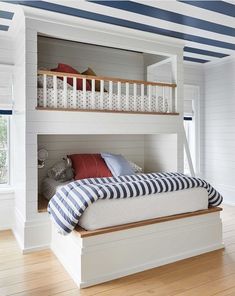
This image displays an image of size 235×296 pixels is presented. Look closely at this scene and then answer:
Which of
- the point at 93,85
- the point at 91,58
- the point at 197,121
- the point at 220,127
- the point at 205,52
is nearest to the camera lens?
the point at 93,85

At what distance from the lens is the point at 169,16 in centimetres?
326

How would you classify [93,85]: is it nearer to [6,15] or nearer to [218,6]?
[6,15]

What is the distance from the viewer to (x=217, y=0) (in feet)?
9.54

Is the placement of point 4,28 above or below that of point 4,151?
above

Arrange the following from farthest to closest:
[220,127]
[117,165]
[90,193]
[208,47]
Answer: [220,127] → [208,47] → [117,165] → [90,193]

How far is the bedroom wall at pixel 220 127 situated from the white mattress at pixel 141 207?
231 cm

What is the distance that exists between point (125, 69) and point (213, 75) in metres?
1.88

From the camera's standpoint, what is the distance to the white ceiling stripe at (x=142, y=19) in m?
2.96

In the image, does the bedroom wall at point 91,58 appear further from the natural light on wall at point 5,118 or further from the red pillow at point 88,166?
the red pillow at point 88,166

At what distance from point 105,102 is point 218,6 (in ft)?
5.48

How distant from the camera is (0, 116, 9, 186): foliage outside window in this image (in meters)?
3.97

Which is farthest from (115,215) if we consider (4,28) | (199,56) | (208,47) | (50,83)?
(199,56)

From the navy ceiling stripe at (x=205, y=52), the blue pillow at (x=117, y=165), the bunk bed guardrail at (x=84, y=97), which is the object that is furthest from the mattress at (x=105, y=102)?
the navy ceiling stripe at (x=205, y=52)

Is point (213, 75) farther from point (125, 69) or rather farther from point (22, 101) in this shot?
point (22, 101)
